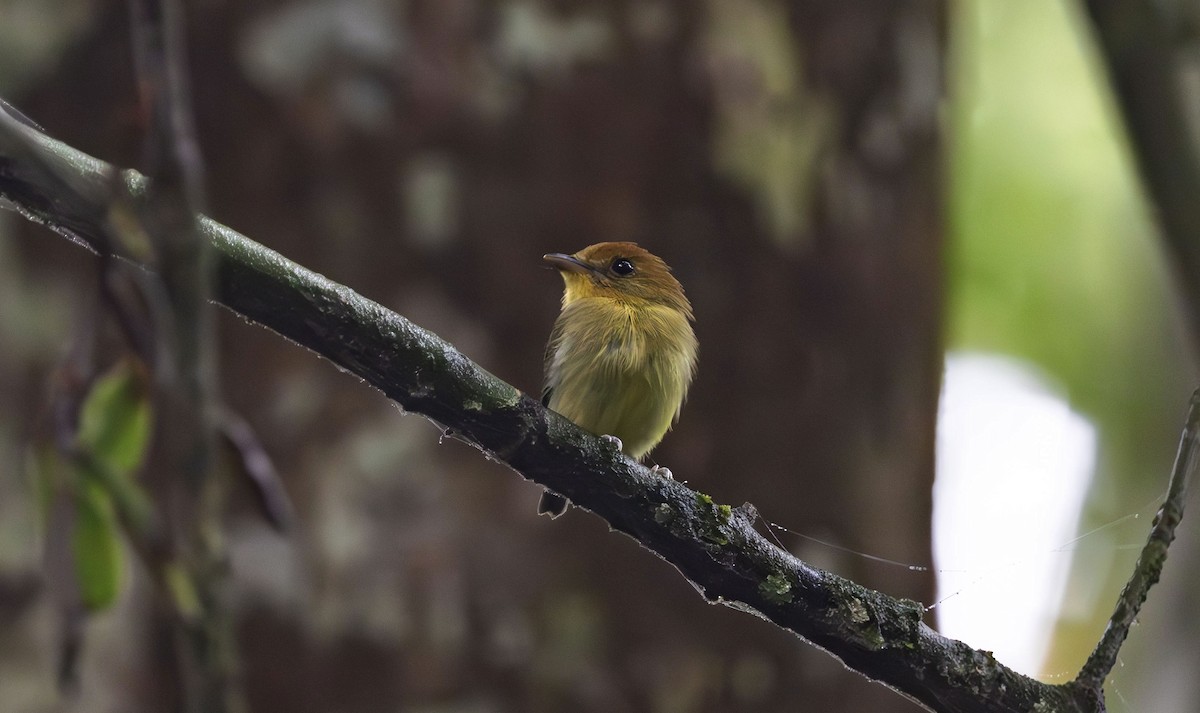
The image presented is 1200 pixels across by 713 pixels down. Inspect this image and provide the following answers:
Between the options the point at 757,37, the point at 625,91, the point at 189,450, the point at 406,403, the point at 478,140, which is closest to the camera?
the point at 189,450

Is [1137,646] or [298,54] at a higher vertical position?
[298,54]

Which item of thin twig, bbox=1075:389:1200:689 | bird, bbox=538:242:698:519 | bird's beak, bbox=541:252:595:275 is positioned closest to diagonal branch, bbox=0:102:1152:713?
thin twig, bbox=1075:389:1200:689

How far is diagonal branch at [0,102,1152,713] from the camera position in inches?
86.9

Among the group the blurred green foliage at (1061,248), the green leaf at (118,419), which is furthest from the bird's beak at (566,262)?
the blurred green foliage at (1061,248)

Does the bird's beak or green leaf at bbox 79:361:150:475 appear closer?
green leaf at bbox 79:361:150:475

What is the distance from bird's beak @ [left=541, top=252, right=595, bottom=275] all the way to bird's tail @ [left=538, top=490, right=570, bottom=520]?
0.86 metres

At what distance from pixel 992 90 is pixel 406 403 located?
859cm

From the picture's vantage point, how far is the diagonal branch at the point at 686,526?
2.21 m

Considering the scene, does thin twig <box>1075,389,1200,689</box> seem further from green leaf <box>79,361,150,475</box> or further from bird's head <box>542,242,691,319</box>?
bird's head <box>542,242,691,319</box>

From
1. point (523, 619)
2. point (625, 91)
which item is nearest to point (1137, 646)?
point (523, 619)

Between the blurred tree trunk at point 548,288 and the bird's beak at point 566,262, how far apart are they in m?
0.06

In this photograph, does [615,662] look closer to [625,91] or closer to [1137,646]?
[625,91]

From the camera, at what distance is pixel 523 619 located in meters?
3.92

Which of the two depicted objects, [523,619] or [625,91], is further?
[625,91]
